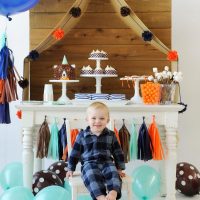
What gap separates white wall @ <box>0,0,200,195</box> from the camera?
11.6 feet

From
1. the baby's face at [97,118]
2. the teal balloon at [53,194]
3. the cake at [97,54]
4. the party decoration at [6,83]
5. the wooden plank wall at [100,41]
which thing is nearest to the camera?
the teal balloon at [53,194]

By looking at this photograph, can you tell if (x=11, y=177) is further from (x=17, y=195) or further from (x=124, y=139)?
(x=124, y=139)

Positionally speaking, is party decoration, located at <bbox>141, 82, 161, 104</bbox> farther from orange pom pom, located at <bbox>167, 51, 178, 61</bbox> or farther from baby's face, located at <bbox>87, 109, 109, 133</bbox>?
baby's face, located at <bbox>87, 109, 109, 133</bbox>

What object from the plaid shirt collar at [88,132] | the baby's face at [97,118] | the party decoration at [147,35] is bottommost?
the plaid shirt collar at [88,132]

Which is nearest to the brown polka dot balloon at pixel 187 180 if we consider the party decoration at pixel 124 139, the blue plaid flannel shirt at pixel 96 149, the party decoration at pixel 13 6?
the party decoration at pixel 124 139

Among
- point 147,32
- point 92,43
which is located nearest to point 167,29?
point 147,32

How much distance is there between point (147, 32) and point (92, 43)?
0.51m

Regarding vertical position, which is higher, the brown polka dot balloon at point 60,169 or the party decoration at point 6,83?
the party decoration at point 6,83

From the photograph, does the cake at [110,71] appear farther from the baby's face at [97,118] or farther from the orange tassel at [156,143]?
the baby's face at [97,118]

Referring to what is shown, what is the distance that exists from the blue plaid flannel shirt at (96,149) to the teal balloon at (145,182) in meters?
0.33

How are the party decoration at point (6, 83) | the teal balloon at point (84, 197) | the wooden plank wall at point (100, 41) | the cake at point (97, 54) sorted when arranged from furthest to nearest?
the wooden plank wall at point (100, 41)
the cake at point (97, 54)
the party decoration at point (6, 83)
the teal balloon at point (84, 197)

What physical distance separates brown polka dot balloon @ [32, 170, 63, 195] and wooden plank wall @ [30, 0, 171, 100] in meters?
0.73

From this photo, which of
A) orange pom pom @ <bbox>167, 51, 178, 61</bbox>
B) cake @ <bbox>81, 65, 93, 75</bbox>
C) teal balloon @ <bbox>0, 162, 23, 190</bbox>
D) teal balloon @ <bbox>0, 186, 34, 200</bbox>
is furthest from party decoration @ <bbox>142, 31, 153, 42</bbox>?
teal balloon @ <bbox>0, 186, 34, 200</bbox>

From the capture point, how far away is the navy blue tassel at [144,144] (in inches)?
118
